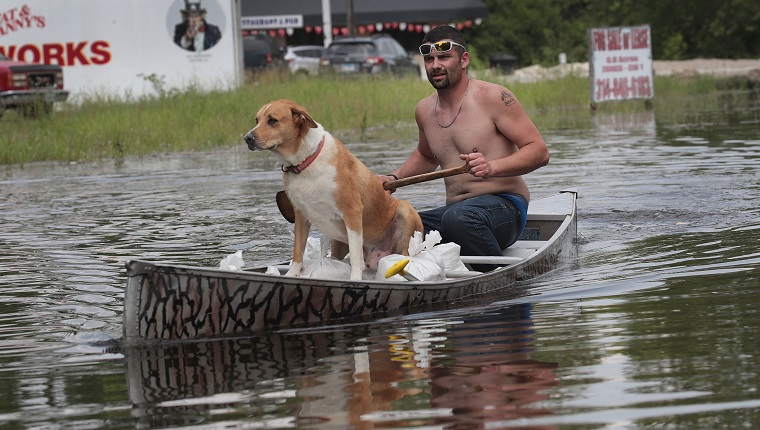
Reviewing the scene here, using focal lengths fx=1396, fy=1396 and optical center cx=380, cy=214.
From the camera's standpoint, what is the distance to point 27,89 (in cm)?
2625

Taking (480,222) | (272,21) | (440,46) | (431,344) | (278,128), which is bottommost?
(431,344)

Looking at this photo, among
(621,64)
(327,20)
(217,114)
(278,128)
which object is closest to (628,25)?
(327,20)

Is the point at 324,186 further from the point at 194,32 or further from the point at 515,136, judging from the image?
the point at 194,32

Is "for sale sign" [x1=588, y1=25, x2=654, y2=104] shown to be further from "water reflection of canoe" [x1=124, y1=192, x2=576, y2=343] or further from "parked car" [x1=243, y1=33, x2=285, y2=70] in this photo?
"water reflection of canoe" [x1=124, y1=192, x2=576, y2=343]

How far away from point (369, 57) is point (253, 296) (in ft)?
107

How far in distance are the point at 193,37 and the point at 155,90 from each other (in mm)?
2247

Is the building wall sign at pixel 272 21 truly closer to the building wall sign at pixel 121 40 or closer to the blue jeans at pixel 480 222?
the building wall sign at pixel 121 40

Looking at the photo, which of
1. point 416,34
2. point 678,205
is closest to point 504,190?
point 678,205

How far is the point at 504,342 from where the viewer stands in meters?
6.64

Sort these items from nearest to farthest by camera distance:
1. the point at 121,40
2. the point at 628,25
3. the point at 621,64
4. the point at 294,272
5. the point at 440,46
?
the point at 294,272 → the point at 440,46 → the point at 621,64 → the point at 121,40 → the point at 628,25

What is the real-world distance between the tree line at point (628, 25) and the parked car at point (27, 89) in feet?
96.7

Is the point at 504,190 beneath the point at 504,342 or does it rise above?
above

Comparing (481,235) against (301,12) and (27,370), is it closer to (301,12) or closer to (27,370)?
(27,370)

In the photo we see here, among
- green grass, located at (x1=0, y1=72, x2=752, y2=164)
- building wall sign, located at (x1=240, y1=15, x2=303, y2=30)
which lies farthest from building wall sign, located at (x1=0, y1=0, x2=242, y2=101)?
building wall sign, located at (x1=240, y1=15, x2=303, y2=30)
